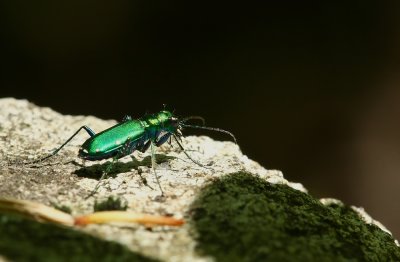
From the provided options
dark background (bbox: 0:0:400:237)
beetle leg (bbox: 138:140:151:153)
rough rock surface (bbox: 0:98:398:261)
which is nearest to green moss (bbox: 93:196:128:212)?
rough rock surface (bbox: 0:98:398:261)

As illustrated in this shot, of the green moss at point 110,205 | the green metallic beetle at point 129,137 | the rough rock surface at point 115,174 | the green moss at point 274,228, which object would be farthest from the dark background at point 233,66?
the green moss at point 110,205

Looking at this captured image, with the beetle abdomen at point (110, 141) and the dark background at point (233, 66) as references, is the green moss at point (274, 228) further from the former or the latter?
the dark background at point (233, 66)

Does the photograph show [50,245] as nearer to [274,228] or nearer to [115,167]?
[274,228]

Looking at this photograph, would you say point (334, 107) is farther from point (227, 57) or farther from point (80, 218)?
point (80, 218)

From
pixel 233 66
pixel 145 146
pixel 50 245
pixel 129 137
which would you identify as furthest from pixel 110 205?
pixel 233 66

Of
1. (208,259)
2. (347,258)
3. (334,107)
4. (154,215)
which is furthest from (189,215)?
(334,107)

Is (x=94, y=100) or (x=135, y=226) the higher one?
(x=94, y=100)

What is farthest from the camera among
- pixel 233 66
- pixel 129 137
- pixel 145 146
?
pixel 233 66
